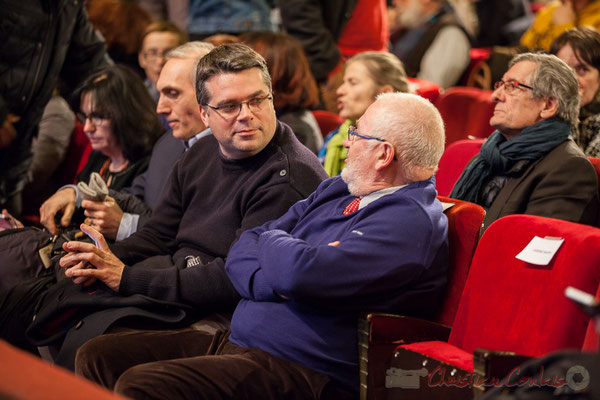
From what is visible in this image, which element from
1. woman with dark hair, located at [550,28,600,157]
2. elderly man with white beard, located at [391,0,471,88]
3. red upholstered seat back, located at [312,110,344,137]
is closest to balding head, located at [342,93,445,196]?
woman with dark hair, located at [550,28,600,157]

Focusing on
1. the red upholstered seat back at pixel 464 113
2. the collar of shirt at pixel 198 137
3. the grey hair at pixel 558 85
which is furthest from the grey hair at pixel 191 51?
→ the red upholstered seat back at pixel 464 113

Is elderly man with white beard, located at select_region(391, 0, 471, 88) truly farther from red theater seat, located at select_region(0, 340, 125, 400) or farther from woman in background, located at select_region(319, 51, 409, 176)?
red theater seat, located at select_region(0, 340, 125, 400)

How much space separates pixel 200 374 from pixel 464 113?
263 cm

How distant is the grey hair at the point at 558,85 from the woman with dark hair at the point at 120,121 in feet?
5.84

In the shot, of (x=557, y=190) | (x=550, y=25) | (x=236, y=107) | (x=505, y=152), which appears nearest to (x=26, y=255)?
Answer: (x=236, y=107)

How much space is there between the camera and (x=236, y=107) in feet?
8.13

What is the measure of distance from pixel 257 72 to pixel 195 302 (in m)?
0.82

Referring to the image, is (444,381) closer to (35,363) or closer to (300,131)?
(35,363)

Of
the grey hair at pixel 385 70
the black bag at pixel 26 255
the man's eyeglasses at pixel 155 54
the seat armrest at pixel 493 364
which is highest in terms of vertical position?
the grey hair at pixel 385 70

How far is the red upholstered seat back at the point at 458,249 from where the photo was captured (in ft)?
6.95

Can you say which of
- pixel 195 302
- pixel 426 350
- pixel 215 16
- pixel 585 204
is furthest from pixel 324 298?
pixel 215 16

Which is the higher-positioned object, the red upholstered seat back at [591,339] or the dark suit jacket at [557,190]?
the dark suit jacket at [557,190]

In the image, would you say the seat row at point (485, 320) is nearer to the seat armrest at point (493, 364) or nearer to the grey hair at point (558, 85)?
the seat armrest at point (493, 364)

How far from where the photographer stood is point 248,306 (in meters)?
2.18
